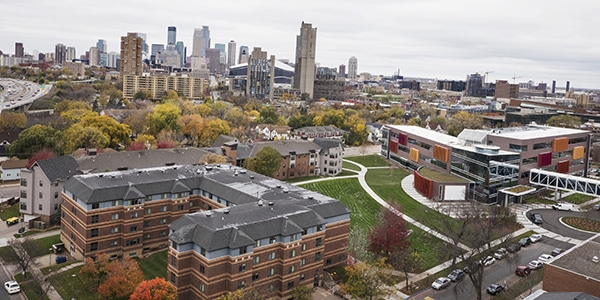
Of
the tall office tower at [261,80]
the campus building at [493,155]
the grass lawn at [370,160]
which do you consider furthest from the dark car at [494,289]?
the tall office tower at [261,80]

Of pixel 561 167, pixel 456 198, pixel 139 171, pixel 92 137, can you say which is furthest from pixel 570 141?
pixel 92 137

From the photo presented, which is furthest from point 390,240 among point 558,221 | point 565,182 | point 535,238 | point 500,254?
point 565,182

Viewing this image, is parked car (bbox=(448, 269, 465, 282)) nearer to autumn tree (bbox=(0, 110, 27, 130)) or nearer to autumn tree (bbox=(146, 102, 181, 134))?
autumn tree (bbox=(146, 102, 181, 134))

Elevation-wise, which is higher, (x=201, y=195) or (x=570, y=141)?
(x=570, y=141)

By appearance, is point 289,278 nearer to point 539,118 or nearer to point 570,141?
point 570,141

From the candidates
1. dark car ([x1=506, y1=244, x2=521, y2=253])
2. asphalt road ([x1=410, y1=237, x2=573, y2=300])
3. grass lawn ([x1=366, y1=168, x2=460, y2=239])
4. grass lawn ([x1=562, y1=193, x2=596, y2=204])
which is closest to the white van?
grass lawn ([x1=562, y1=193, x2=596, y2=204])

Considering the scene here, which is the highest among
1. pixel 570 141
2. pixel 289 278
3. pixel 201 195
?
pixel 570 141

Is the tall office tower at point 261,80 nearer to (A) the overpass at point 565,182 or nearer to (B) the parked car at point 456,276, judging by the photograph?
(A) the overpass at point 565,182
